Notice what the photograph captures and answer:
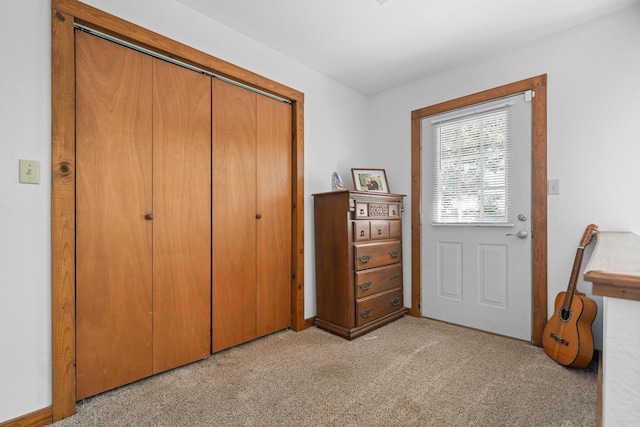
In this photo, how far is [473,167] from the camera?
2703 millimetres

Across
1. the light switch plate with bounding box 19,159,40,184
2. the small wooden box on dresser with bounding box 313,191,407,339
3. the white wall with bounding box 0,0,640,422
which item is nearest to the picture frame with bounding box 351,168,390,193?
the white wall with bounding box 0,0,640,422

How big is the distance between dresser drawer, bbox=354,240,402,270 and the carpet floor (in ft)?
2.10

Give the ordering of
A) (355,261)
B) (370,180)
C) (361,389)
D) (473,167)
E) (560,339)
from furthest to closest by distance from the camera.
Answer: (370,180)
(473,167)
(355,261)
(560,339)
(361,389)

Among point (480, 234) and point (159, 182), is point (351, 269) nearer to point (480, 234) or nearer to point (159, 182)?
point (480, 234)

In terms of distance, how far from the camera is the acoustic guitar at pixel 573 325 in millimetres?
1885

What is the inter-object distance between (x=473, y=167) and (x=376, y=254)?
1.13m

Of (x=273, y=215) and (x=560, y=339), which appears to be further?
(x=273, y=215)

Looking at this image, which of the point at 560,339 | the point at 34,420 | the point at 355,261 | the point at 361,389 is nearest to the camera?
the point at 34,420

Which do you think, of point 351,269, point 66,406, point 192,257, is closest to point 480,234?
point 351,269

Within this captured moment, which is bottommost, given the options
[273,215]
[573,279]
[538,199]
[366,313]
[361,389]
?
[361,389]

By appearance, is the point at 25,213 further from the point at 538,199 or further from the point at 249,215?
the point at 538,199

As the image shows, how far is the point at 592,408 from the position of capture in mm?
1540

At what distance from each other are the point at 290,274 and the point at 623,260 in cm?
225

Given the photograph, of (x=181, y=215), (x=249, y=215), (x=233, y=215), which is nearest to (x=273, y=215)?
(x=249, y=215)
